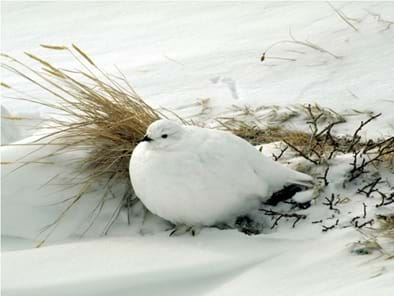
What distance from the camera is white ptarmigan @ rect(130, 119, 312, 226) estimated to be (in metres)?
2.68

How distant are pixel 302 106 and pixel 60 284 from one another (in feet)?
Result: 4.97

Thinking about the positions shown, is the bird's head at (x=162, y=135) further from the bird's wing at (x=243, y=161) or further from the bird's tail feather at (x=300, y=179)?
the bird's tail feather at (x=300, y=179)

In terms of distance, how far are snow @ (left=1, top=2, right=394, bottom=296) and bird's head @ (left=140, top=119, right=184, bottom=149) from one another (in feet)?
1.11

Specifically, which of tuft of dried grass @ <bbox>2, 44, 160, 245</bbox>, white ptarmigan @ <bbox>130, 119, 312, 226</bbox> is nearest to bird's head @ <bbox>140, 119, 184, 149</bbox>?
white ptarmigan @ <bbox>130, 119, 312, 226</bbox>

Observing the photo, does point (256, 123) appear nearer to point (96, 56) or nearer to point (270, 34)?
point (270, 34)

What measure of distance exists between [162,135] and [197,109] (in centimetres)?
101

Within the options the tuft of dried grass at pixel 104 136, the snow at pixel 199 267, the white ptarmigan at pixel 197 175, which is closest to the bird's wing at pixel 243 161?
the white ptarmigan at pixel 197 175

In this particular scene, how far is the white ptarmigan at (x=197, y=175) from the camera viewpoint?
268 centimetres

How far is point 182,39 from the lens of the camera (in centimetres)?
473

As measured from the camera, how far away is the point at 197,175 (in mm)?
2680

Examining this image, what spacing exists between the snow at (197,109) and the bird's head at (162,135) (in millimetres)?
338

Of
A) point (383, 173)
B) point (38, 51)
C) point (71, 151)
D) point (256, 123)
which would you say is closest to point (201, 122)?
point (256, 123)

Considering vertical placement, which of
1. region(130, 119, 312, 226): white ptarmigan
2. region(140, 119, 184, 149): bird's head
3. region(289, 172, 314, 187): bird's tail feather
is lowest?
region(289, 172, 314, 187): bird's tail feather

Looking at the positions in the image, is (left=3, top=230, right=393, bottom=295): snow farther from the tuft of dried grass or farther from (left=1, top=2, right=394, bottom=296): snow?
the tuft of dried grass
